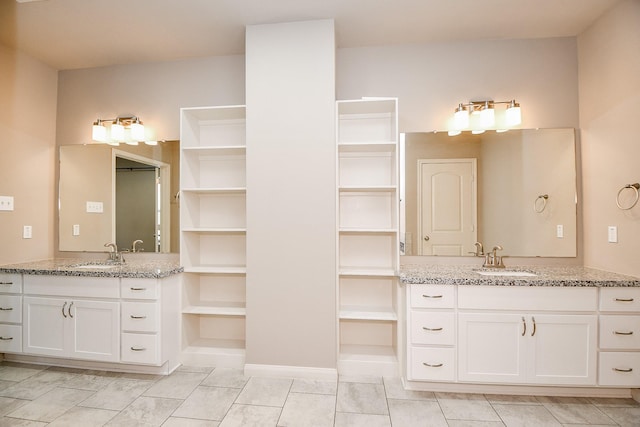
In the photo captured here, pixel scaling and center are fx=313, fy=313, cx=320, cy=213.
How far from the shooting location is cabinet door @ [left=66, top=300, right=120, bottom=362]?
7.64ft

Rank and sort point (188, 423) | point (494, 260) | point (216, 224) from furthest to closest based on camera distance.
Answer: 1. point (216, 224)
2. point (494, 260)
3. point (188, 423)

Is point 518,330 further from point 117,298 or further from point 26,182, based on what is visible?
point 26,182

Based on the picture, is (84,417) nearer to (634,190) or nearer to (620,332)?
(620,332)

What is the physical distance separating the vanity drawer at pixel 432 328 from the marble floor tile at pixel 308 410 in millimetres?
692

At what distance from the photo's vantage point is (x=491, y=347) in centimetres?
204

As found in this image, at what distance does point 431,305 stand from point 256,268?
127cm

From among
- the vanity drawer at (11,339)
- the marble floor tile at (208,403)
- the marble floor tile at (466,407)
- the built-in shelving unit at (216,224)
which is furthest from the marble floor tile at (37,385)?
the marble floor tile at (466,407)

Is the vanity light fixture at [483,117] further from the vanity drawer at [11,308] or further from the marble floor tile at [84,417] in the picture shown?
the vanity drawer at [11,308]

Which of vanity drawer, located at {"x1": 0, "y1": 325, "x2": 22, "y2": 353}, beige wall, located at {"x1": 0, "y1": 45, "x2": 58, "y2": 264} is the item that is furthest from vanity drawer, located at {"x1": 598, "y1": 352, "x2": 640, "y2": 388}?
beige wall, located at {"x1": 0, "y1": 45, "x2": 58, "y2": 264}

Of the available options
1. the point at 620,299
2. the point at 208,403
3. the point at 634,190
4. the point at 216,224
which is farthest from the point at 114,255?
the point at 634,190

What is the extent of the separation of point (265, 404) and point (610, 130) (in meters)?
3.06

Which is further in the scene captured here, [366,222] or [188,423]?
[366,222]

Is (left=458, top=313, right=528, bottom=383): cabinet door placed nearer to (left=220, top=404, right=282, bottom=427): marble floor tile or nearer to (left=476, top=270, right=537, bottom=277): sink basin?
(left=476, top=270, right=537, bottom=277): sink basin

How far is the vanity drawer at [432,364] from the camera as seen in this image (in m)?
2.06
